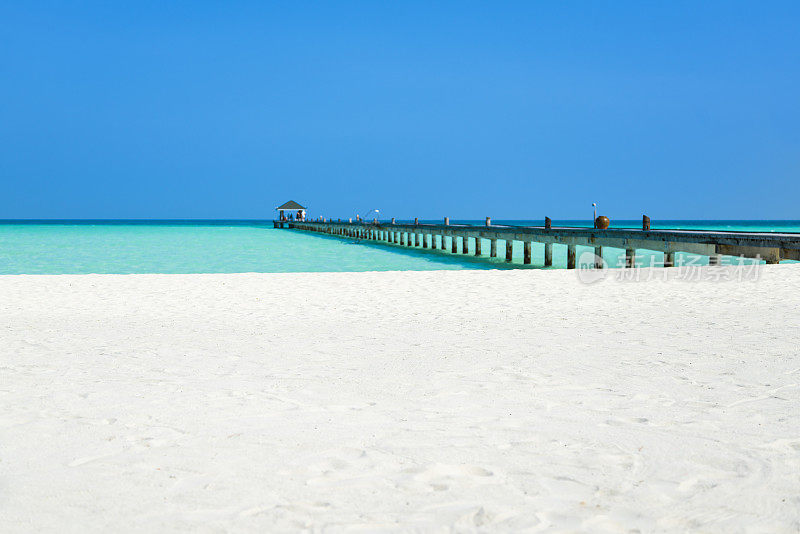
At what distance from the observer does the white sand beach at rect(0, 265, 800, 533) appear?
110 inches

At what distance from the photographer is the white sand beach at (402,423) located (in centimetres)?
280

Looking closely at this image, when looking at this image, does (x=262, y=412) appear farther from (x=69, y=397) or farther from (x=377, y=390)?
(x=69, y=397)

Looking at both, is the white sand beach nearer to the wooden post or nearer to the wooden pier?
the wooden pier

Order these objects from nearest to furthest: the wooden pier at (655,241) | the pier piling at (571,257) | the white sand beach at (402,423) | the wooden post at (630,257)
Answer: the white sand beach at (402,423), the wooden pier at (655,241), the wooden post at (630,257), the pier piling at (571,257)

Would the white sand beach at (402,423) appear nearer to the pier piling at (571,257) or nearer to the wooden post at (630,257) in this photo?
the wooden post at (630,257)

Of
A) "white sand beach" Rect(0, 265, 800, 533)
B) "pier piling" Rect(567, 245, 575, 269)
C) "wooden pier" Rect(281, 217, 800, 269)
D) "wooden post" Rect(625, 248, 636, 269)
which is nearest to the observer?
"white sand beach" Rect(0, 265, 800, 533)

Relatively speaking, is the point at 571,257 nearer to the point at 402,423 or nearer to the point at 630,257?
the point at 630,257

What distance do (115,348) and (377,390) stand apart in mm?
3145

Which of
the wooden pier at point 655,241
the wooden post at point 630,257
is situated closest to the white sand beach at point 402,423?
the wooden pier at point 655,241

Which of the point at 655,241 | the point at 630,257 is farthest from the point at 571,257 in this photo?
the point at 655,241

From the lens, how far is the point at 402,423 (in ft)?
13.2

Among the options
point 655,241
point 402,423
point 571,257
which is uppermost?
point 655,241

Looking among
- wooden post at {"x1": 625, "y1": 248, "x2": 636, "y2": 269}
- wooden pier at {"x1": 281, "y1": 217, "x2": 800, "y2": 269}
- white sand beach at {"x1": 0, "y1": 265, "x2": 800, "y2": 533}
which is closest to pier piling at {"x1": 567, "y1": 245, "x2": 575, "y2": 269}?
wooden pier at {"x1": 281, "y1": 217, "x2": 800, "y2": 269}

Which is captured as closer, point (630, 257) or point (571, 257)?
point (630, 257)
